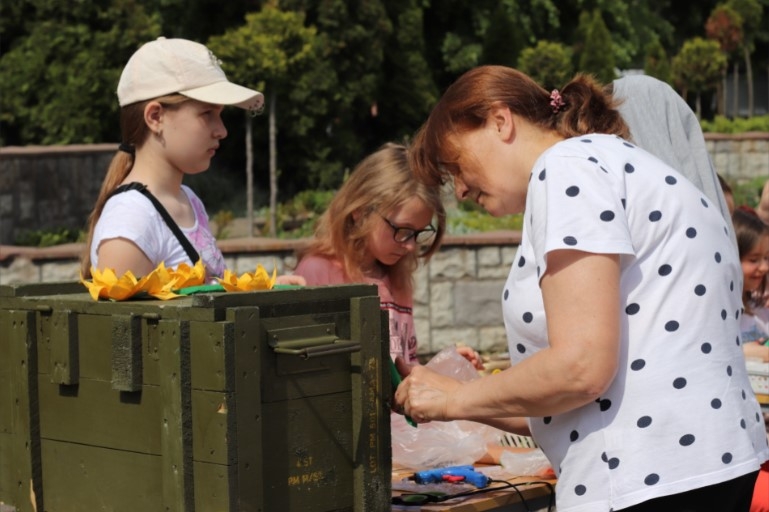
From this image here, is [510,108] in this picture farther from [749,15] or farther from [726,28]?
[749,15]

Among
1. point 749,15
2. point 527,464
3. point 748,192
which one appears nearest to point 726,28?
point 749,15

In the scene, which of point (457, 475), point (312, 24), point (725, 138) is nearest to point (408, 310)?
point (457, 475)

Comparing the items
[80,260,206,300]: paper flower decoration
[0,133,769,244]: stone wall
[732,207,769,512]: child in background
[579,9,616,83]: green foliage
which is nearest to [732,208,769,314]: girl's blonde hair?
[732,207,769,512]: child in background

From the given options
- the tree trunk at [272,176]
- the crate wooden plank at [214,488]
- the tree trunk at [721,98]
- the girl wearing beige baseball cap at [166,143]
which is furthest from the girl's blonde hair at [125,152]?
the tree trunk at [721,98]

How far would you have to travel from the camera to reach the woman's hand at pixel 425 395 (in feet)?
8.43

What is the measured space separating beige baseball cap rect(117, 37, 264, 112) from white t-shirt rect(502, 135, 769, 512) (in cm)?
120

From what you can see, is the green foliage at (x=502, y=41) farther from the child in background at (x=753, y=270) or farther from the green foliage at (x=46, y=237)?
the child in background at (x=753, y=270)

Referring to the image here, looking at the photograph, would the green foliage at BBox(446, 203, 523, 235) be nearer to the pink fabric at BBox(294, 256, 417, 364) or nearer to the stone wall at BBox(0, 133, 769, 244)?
the stone wall at BBox(0, 133, 769, 244)

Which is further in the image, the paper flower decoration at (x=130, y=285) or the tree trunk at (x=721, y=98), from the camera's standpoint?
the tree trunk at (x=721, y=98)

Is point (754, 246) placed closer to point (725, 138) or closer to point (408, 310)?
point (408, 310)

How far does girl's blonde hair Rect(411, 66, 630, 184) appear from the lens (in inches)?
98.6

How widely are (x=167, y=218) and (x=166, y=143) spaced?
0.70 ft

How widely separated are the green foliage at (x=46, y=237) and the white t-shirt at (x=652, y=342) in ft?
29.3

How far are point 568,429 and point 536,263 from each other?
31 cm
